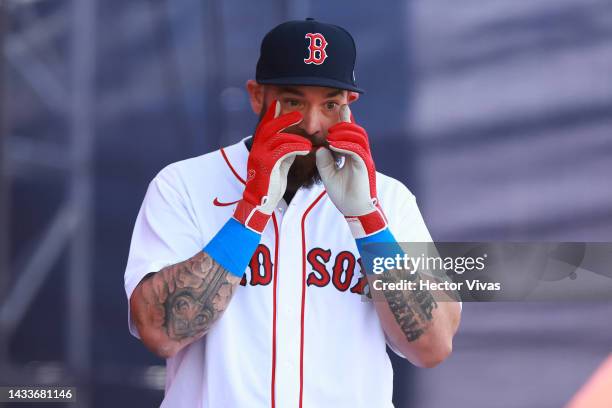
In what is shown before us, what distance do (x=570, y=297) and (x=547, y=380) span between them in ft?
0.76

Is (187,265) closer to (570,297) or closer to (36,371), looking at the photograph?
(36,371)

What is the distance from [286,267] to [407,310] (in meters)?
0.27

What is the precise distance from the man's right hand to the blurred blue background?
0.82 metres

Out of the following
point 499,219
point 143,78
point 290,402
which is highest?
point 143,78

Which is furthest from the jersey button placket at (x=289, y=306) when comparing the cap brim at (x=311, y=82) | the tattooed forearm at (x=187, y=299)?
the cap brim at (x=311, y=82)

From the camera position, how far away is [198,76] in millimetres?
2637

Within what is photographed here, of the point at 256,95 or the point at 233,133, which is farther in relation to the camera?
the point at 233,133

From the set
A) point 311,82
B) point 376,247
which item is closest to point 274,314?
point 376,247

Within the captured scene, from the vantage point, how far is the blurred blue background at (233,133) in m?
2.57

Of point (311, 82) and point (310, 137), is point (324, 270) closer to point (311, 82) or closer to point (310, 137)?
point (310, 137)

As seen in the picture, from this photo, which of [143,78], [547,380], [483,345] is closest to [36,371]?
[143,78]

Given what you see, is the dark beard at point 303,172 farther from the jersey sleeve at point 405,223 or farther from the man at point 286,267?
the jersey sleeve at point 405,223

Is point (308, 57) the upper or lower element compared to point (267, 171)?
upper

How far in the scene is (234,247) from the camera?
1.79 m
